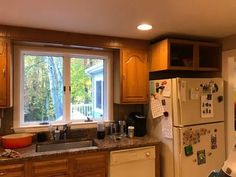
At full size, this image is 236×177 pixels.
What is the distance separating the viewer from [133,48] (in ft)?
9.60

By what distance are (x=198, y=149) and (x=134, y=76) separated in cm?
119

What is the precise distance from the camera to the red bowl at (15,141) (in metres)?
2.37

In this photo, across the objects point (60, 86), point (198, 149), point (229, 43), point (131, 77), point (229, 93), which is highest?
point (229, 43)

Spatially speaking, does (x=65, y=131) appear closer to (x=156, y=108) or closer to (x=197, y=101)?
(x=156, y=108)

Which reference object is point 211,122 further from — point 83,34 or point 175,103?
point 83,34

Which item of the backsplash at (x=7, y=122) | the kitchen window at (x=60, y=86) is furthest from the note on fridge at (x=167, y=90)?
the backsplash at (x=7, y=122)

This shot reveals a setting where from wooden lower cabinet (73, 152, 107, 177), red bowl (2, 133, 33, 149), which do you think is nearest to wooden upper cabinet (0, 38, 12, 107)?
red bowl (2, 133, 33, 149)

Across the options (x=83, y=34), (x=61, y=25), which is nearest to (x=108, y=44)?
(x=83, y=34)

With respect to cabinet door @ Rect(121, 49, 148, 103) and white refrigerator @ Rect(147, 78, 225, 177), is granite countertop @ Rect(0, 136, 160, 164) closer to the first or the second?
white refrigerator @ Rect(147, 78, 225, 177)

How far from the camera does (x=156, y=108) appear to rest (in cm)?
279

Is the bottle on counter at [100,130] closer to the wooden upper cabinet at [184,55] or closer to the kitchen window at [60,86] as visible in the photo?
the kitchen window at [60,86]

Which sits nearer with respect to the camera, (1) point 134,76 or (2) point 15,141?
(2) point 15,141

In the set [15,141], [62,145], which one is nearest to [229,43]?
[62,145]

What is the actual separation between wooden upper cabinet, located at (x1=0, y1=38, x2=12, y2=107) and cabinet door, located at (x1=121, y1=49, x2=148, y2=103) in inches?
52.4
